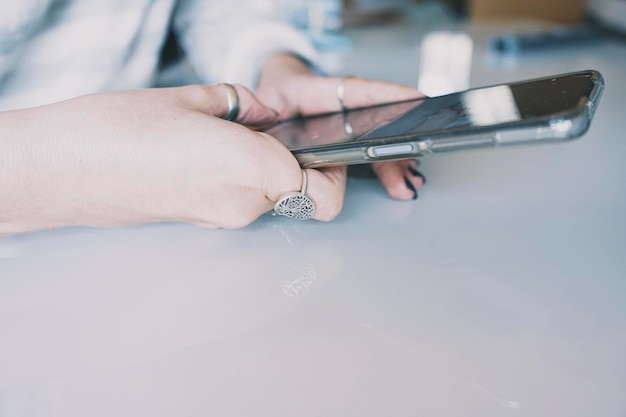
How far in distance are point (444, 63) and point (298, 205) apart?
0.67m

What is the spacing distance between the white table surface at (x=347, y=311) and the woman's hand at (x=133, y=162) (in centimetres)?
4

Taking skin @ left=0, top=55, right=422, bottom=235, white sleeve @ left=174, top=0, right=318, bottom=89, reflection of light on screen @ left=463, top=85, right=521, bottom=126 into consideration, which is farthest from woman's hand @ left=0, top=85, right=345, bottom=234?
white sleeve @ left=174, top=0, right=318, bottom=89

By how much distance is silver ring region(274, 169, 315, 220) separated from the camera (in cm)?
39

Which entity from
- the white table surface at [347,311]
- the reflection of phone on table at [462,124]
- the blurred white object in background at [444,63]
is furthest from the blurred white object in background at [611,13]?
the reflection of phone on table at [462,124]

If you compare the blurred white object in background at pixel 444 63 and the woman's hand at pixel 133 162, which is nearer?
the woman's hand at pixel 133 162

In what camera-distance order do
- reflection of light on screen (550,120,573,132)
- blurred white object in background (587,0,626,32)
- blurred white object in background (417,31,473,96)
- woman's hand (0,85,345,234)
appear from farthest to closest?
blurred white object in background (587,0,626,32), blurred white object in background (417,31,473,96), woman's hand (0,85,345,234), reflection of light on screen (550,120,573,132)

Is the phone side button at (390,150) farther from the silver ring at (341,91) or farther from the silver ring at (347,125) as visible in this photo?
the silver ring at (341,91)

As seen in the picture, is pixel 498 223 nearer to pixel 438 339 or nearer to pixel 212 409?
pixel 438 339

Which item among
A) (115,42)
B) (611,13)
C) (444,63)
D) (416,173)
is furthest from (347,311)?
(611,13)

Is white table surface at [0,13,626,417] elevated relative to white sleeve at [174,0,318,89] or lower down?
lower down

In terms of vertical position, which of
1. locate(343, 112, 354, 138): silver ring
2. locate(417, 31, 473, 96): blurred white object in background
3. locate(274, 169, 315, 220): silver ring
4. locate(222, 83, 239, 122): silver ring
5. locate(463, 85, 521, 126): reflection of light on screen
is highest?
locate(463, 85, 521, 126): reflection of light on screen

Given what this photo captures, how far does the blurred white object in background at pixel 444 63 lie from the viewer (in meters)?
0.79

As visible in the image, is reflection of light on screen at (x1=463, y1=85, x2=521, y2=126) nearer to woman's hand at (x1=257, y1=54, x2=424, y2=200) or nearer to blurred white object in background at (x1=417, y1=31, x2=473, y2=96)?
woman's hand at (x1=257, y1=54, x2=424, y2=200)

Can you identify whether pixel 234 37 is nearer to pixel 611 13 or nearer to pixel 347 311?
pixel 347 311
